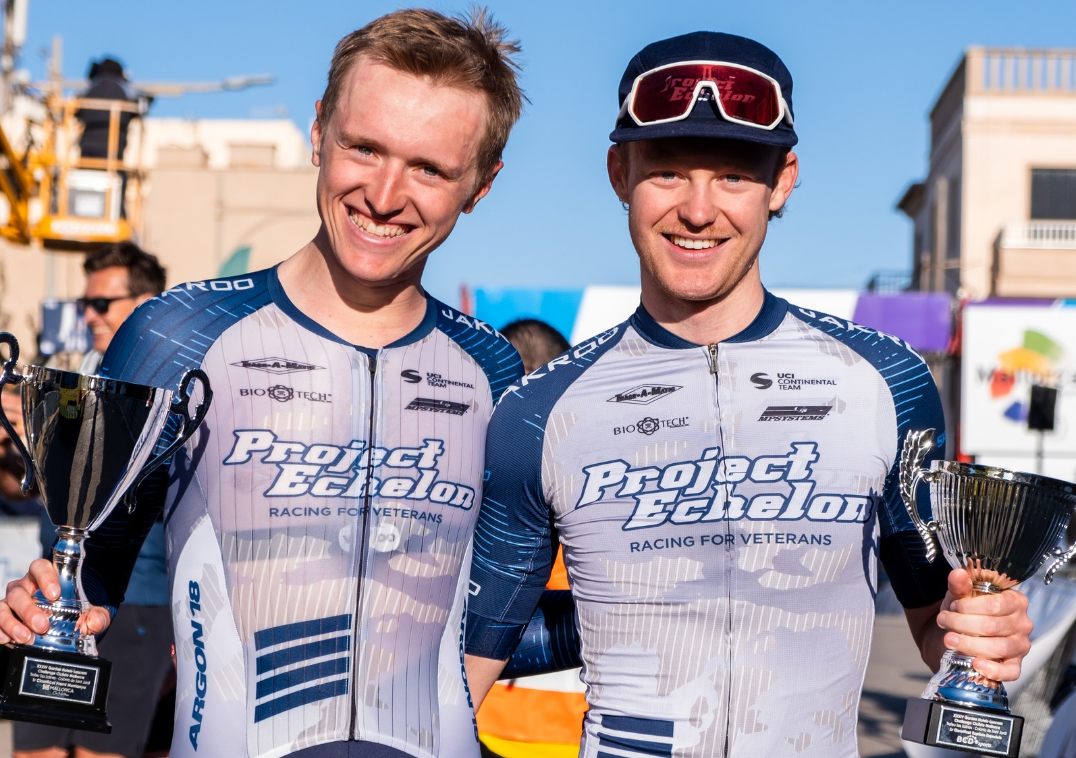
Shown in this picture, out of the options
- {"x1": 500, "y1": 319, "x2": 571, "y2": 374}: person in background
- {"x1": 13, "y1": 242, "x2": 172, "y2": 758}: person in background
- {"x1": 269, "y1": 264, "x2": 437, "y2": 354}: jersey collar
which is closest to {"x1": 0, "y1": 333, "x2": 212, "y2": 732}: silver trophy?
{"x1": 269, "y1": 264, "x2": 437, "y2": 354}: jersey collar

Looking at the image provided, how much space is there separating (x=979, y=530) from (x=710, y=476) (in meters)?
0.56

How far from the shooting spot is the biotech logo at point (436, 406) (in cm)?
278

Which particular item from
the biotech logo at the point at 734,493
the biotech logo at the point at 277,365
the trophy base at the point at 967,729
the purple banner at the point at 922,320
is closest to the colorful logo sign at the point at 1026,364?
the purple banner at the point at 922,320

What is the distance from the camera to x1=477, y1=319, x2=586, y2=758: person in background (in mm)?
4359

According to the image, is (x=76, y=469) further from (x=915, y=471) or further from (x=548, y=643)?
Result: (x=915, y=471)

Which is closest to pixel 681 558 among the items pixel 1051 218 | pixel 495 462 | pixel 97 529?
pixel 495 462

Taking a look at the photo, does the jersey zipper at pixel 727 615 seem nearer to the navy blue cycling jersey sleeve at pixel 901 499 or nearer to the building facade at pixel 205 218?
the navy blue cycling jersey sleeve at pixel 901 499

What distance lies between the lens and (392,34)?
2719 millimetres

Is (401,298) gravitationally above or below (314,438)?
above

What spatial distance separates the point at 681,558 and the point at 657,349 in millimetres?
506

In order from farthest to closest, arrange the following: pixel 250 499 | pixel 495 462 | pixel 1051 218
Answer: pixel 1051 218, pixel 495 462, pixel 250 499

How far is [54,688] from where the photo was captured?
231 cm

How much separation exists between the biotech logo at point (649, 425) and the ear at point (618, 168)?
1.83 feet

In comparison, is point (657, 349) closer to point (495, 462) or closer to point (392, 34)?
point (495, 462)
